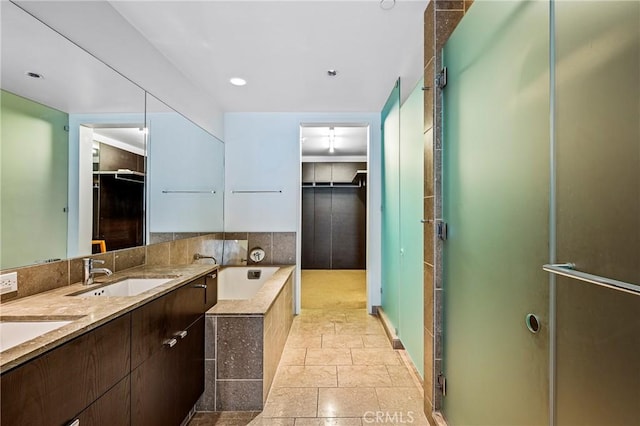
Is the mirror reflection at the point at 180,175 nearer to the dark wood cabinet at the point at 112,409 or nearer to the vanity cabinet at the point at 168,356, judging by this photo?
the vanity cabinet at the point at 168,356

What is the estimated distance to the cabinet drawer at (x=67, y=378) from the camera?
0.79 meters

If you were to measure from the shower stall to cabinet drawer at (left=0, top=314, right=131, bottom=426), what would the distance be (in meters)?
1.43

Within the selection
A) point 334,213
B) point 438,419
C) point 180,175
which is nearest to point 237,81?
point 180,175

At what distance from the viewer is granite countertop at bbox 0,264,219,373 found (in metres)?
0.83

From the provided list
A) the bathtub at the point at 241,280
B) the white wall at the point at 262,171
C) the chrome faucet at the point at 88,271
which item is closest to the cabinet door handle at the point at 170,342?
the chrome faucet at the point at 88,271

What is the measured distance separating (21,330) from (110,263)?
0.89 m

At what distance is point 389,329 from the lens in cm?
310

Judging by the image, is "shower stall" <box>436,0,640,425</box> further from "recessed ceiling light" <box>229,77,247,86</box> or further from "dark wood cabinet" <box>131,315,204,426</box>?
"recessed ceiling light" <box>229,77,247,86</box>

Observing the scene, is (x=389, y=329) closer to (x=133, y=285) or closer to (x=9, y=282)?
(x=133, y=285)

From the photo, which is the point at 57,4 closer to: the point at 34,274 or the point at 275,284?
the point at 34,274

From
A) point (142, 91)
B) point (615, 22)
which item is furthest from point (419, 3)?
point (142, 91)

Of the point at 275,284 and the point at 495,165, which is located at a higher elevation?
the point at 495,165

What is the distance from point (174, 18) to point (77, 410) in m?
2.13

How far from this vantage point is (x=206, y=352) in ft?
6.54
